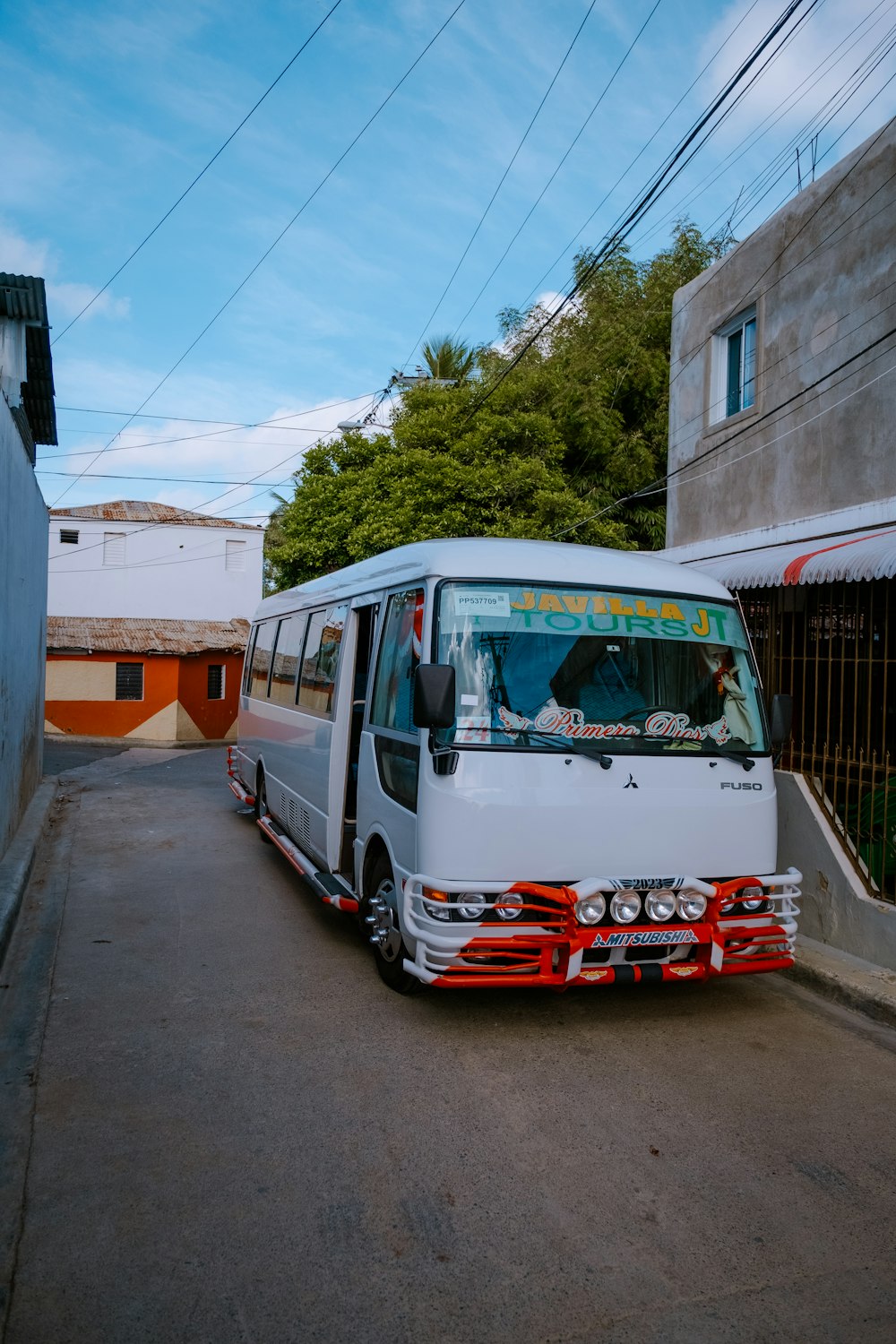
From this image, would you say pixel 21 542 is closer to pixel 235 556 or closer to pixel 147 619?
pixel 147 619

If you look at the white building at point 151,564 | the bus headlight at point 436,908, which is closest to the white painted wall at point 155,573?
the white building at point 151,564

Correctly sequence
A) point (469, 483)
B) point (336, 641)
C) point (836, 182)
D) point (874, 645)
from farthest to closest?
point (469, 483) < point (836, 182) < point (336, 641) < point (874, 645)

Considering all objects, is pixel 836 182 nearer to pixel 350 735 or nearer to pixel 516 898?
pixel 350 735

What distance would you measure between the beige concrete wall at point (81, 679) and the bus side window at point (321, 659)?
2284 cm

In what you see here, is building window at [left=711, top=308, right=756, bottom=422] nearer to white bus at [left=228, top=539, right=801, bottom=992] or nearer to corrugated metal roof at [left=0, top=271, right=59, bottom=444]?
white bus at [left=228, top=539, right=801, bottom=992]

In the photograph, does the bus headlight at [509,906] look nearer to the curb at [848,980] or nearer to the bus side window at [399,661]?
the bus side window at [399,661]

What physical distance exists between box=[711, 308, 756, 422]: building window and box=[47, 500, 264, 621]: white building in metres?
31.3

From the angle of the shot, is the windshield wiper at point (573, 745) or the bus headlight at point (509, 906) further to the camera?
the windshield wiper at point (573, 745)

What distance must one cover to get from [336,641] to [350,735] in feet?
2.66

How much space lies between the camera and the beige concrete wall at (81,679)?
2978cm

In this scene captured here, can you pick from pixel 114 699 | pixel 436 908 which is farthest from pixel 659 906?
pixel 114 699

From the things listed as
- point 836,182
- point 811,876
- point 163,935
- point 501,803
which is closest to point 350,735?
point 163,935

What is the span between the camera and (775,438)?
1025cm

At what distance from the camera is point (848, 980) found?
600cm
